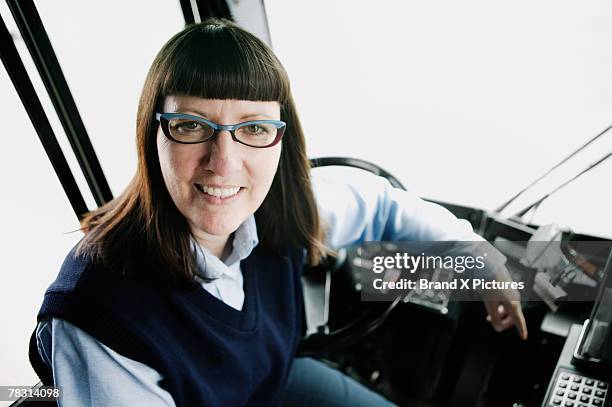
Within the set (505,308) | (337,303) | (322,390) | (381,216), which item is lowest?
(322,390)

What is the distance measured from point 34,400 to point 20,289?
0.23 meters

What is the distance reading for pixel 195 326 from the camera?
885mm

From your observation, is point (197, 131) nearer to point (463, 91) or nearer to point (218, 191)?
point (218, 191)

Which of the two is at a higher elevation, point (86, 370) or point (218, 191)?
point (218, 191)

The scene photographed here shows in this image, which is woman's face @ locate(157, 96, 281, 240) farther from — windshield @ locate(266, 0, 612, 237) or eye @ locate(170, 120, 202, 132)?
windshield @ locate(266, 0, 612, 237)

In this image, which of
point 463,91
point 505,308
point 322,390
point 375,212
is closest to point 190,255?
point 375,212

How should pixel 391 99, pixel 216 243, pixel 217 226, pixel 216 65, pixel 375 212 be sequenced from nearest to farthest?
pixel 216 65 < pixel 217 226 < pixel 216 243 < pixel 375 212 < pixel 391 99

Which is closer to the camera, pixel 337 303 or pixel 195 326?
pixel 195 326

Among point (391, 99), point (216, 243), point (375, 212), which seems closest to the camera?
point (216, 243)

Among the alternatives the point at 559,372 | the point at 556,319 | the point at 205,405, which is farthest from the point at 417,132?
the point at 205,405

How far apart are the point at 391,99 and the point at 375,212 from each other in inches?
15.5

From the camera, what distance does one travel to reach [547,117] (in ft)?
3.68

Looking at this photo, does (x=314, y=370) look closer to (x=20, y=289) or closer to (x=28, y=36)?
(x=20, y=289)

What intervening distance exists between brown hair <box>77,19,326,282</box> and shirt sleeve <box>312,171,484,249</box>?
188mm
